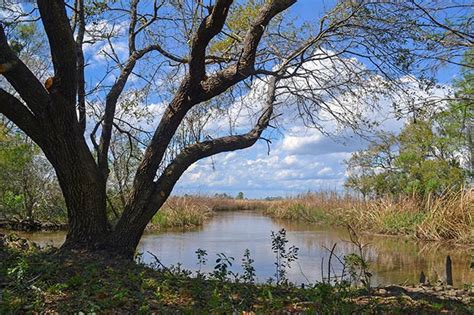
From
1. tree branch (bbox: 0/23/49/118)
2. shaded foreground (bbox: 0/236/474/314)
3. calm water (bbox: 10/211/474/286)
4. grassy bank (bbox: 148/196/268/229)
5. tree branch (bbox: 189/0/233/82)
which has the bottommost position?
calm water (bbox: 10/211/474/286)

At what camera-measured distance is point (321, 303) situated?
12.7 feet

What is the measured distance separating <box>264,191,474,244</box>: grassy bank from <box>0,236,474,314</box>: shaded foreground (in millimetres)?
5715

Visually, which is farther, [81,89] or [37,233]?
[37,233]

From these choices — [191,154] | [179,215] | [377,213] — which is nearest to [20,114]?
[191,154]

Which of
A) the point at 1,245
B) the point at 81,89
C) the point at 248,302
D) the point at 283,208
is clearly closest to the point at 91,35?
the point at 81,89

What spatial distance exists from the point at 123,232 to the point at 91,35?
3.45m

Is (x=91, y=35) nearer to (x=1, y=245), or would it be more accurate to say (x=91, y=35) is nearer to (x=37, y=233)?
(x=1, y=245)

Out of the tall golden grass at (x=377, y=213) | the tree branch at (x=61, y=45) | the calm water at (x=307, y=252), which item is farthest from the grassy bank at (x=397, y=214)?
the tree branch at (x=61, y=45)

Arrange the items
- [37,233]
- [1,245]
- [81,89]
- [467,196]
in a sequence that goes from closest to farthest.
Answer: [1,245] < [81,89] < [467,196] < [37,233]

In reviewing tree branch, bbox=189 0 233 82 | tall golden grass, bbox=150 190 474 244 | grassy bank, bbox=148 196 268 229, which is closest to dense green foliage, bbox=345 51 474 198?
tall golden grass, bbox=150 190 474 244

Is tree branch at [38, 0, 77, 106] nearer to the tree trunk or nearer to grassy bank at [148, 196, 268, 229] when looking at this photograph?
the tree trunk

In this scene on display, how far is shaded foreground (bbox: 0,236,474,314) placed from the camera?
3641 mm

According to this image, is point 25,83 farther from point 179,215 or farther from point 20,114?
point 179,215

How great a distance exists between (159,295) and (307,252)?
26.7 feet
